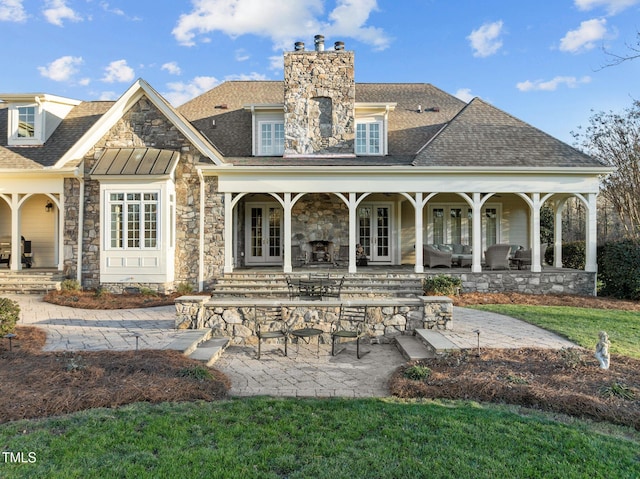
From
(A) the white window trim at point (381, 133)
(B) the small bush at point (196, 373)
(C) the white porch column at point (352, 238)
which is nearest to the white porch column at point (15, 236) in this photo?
(C) the white porch column at point (352, 238)

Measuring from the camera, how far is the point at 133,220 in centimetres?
1305

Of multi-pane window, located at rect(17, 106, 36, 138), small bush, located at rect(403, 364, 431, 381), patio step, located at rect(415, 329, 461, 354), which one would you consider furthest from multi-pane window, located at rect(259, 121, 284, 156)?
small bush, located at rect(403, 364, 431, 381)

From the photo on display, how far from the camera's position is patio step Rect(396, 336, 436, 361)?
688 cm

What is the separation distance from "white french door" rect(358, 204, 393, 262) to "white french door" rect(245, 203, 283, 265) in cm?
326

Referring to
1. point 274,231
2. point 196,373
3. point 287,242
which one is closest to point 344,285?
point 287,242

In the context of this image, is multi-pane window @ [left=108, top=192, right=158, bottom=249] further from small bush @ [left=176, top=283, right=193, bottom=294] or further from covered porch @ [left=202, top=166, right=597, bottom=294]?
covered porch @ [left=202, top=166, right=597, bottom=294]

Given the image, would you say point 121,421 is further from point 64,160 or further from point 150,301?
point 64,160

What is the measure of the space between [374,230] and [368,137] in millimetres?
3639

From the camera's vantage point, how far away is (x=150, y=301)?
39.0 ft

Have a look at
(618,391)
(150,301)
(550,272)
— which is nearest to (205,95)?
(150,301)

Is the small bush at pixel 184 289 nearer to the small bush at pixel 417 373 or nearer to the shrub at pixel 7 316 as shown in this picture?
the shrub at pixel 7 316

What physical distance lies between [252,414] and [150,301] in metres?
8.49

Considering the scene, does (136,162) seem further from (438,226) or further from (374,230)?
(438,226)

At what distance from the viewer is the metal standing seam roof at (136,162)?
42.2 feet
